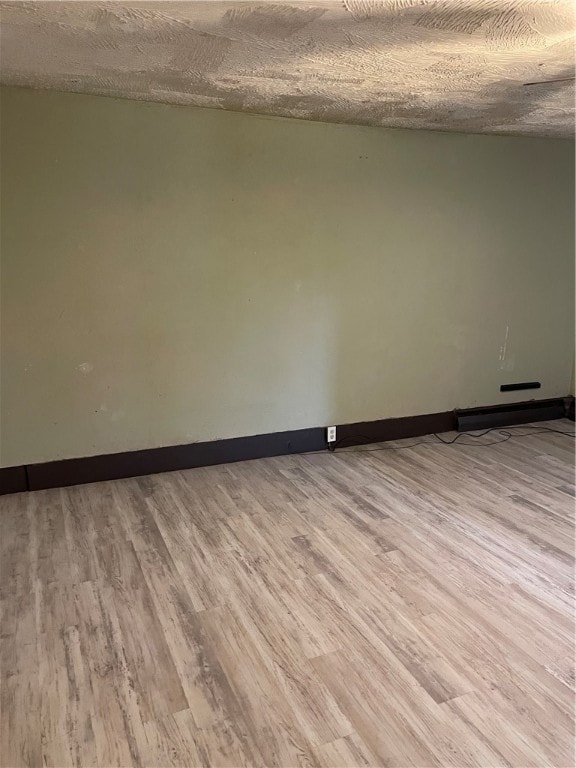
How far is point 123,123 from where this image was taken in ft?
10.3

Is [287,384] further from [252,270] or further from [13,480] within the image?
[13,480]

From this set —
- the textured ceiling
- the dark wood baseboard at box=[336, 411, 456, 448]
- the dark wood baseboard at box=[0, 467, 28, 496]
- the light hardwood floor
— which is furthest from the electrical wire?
the textured ceiling

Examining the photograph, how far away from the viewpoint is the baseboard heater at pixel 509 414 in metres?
4.46

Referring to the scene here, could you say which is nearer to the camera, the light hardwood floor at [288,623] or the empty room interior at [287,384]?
the light hardwood floor at [288,623]

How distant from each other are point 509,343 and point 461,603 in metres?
2.80

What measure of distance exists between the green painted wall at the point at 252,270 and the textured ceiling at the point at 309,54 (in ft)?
1.07

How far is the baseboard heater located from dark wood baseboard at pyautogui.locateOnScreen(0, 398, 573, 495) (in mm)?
60

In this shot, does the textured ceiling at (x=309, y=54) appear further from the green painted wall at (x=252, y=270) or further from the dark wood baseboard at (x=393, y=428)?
the dark wood baseboard at (x=393, y=428)

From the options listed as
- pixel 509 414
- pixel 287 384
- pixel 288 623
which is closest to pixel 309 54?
pixel 287 384


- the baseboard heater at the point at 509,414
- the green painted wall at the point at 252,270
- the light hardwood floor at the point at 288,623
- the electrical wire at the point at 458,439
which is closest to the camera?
the light hardwood floor at the point at 288,623

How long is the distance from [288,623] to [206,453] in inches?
65.6

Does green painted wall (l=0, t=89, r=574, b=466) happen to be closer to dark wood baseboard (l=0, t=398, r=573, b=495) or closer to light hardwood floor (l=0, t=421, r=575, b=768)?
dark wood baseboard (l=0, t=398, r=573, b=495)

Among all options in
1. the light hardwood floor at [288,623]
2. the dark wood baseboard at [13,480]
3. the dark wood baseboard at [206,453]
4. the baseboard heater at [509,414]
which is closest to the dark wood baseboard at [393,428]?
the dark wood baseboard at [206,453]

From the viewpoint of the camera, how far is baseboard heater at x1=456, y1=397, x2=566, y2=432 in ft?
14.6
